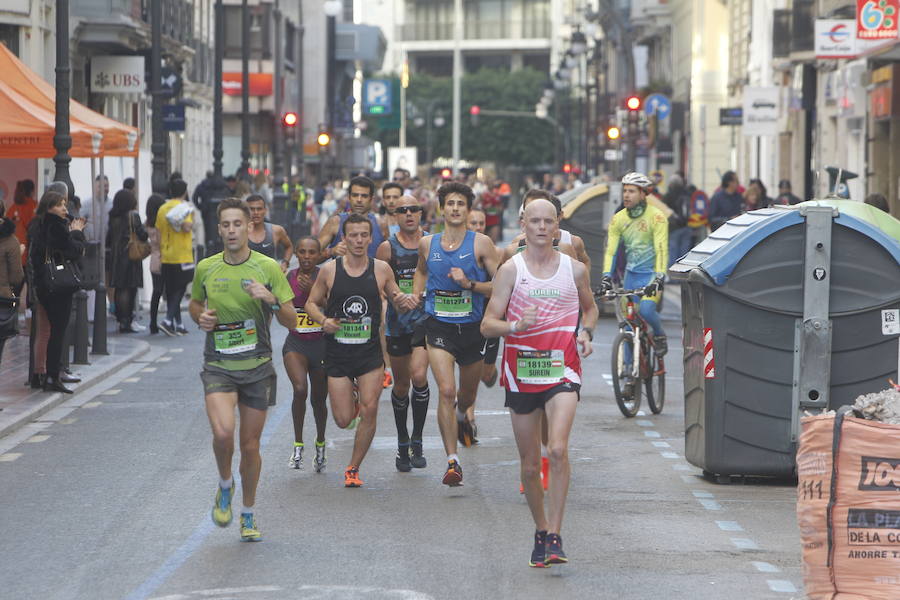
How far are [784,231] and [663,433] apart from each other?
3393mm

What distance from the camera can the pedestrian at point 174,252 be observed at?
23.9 metres

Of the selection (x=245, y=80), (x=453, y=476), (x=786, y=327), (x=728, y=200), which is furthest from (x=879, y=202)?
(x=245, y=80)

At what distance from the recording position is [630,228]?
1617cm

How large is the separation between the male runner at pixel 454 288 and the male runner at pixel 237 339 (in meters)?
2.07

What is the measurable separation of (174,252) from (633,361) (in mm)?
9861

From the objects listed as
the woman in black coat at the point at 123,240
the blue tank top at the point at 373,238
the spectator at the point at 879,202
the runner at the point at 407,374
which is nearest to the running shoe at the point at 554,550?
the runner at the point at 407,374

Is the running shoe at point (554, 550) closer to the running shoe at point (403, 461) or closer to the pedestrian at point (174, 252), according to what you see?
the running shoe at point (403, 461)

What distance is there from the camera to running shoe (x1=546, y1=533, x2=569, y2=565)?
350 inches

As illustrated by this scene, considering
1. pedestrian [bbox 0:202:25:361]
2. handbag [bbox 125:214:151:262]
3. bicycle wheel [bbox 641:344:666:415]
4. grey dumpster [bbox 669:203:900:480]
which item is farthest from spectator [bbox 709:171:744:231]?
grey dumpster [bbox 669:203:900:480]

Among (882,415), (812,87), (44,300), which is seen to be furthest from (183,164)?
(882,415)

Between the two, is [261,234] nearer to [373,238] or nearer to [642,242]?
[373,238]

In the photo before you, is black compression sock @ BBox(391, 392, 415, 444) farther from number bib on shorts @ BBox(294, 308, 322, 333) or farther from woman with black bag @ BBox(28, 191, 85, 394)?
woman with black bag @ BBox(28, 191, 85, 394)

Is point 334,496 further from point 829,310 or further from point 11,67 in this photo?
point 11,67

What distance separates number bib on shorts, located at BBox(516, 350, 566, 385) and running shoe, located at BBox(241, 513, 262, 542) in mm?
1601
